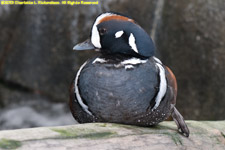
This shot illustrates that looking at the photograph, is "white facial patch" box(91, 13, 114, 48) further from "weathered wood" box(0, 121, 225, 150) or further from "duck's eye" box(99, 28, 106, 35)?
"weathered wood" box(0, 121, 225, 150)

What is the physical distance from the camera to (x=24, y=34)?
6.24 metres

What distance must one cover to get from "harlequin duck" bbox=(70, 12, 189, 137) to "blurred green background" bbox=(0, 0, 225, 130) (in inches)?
112

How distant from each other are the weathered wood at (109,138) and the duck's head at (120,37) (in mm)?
489

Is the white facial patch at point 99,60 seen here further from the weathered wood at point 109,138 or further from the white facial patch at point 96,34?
the weathered wood at point 109,138

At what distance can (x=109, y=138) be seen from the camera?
227 centimetres

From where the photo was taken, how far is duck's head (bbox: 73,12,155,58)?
2596 millimetres

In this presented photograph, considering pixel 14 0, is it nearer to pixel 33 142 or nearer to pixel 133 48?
pixel 133 48

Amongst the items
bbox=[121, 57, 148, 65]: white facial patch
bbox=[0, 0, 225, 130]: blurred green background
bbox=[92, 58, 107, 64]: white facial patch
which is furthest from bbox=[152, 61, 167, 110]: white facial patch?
bbox=[0, 0, 225, 130]: blurred green background

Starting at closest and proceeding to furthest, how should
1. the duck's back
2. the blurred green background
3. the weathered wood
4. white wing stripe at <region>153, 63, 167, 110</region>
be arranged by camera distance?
the weathered wood
the duck's back
white wing stripe at <region>153, 63, 167, 110</region>
the blurred green background

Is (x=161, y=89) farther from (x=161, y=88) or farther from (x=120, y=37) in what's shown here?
(x=120, y=37)

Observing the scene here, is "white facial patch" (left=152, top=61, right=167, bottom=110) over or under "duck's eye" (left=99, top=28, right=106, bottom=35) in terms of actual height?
under

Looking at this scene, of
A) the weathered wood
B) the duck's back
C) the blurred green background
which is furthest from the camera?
the blurred green background

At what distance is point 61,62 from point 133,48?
11.9ft

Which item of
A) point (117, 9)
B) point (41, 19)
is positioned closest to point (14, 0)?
point (41, 19)
